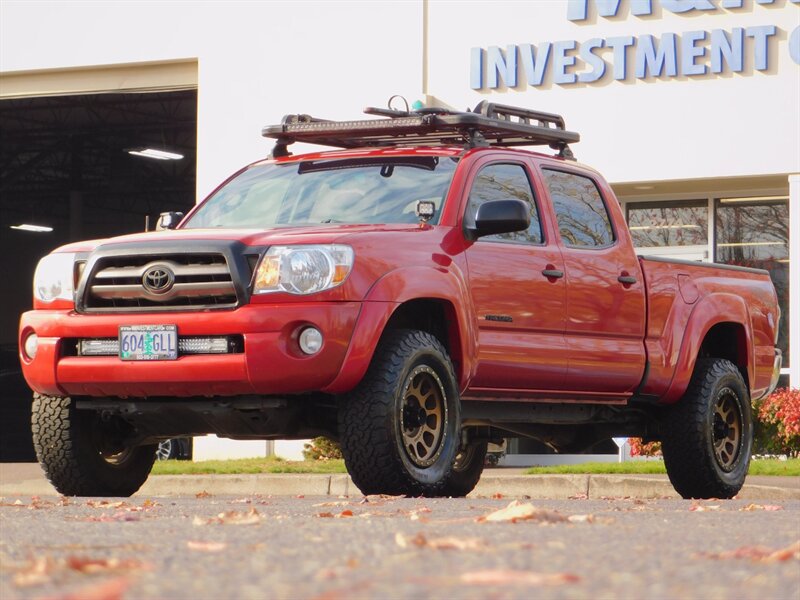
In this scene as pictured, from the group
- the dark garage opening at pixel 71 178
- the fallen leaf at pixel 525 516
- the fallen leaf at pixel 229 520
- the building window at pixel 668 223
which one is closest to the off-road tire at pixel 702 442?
the fallen leaf at pixel 525 516

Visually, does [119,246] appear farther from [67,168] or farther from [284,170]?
[67,168]

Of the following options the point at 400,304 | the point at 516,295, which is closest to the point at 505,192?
the point at 516,295

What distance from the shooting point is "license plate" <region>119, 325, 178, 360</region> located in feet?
25.3

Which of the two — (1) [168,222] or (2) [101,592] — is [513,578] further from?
(1) [168,222]

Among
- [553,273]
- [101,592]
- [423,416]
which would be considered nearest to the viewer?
[101,592]

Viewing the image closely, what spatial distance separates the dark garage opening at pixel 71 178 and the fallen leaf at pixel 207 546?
24870 millimetres

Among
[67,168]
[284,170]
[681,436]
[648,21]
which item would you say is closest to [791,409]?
[648,21]

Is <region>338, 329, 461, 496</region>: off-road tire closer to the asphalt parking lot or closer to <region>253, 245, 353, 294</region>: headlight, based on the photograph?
<region>253, 245, 353, 294</region>: headlight

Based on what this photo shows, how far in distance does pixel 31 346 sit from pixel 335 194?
1.79 m

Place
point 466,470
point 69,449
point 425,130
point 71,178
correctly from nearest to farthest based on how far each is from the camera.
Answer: point 69,449 → point 425,130 → point 466,470 → point 71,178

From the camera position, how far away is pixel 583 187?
986 centimetres

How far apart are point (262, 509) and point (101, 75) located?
48.7ft

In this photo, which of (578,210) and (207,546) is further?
(578,210)

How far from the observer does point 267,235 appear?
7.85 meters
